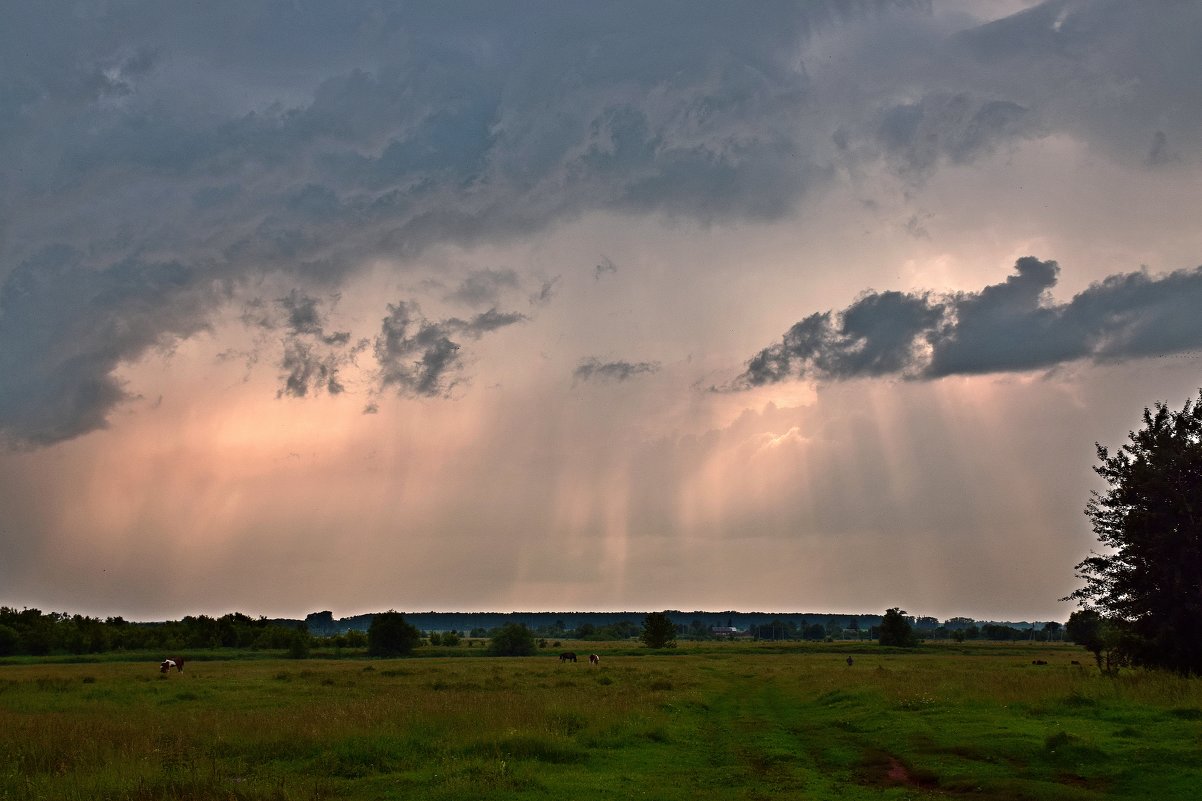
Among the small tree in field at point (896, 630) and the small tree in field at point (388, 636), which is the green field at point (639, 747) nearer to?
the small tree in field at point (388, 636)

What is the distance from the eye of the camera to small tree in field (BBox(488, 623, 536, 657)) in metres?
149

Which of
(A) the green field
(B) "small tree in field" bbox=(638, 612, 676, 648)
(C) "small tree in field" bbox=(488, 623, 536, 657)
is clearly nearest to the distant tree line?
(C) "small tree in field" bbox=(488, 623, 536, 657)

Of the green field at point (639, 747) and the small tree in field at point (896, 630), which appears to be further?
the small tree in field at point (896, 630)

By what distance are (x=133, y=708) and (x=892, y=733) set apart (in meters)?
35.5

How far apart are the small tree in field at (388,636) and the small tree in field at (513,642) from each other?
1760cm

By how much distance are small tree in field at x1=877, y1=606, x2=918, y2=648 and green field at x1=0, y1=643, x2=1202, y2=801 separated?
125051mm

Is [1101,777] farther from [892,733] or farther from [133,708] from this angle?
[133,708]

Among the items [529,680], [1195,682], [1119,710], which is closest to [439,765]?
[1119,710]

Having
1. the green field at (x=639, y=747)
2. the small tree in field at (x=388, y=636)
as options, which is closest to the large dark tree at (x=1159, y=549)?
the green field at (x=639, y=747)

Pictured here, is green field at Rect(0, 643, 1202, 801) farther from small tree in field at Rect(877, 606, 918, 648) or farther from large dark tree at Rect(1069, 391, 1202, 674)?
small tree in field at Rect(877, 606, 918, 648)

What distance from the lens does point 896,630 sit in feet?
537

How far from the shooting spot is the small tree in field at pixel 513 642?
148875 millimetres

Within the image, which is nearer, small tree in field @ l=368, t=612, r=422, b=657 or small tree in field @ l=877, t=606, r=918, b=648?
small tree in field @ l=368, t=612, r=422, b=657

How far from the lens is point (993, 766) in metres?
23.0
